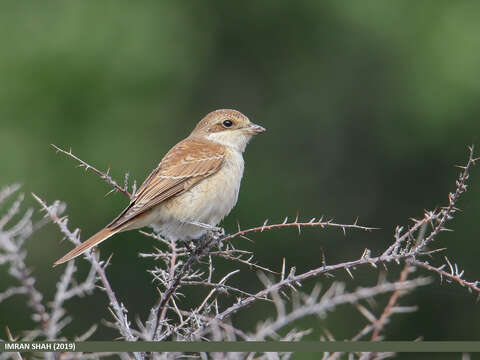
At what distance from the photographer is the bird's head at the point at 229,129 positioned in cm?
496

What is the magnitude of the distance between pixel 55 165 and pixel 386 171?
183 inches

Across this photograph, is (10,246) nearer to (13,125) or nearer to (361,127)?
(13,125)

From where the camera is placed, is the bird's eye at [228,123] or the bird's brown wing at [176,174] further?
the bird's eye at [228,123]

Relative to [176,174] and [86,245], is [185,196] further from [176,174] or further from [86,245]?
[86,245]

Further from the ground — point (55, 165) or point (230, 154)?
point (230, 154)

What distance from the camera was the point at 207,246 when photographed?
3652 mm

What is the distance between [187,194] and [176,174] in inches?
6.2

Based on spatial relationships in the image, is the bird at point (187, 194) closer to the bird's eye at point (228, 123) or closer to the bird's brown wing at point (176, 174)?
the bird's brown wing at point (176, 174)

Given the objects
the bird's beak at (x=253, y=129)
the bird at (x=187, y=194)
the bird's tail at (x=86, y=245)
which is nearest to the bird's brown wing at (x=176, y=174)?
the bird at (x=187, y=194)

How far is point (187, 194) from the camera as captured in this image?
4426 millimetres

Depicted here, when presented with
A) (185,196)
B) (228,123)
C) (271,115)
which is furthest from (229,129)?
(271,115)

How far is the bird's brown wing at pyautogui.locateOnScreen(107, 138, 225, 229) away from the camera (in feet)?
13.8

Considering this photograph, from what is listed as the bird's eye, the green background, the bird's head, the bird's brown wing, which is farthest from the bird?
the green background

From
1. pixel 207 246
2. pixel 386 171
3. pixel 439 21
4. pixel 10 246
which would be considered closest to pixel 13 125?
pixel 386 171
